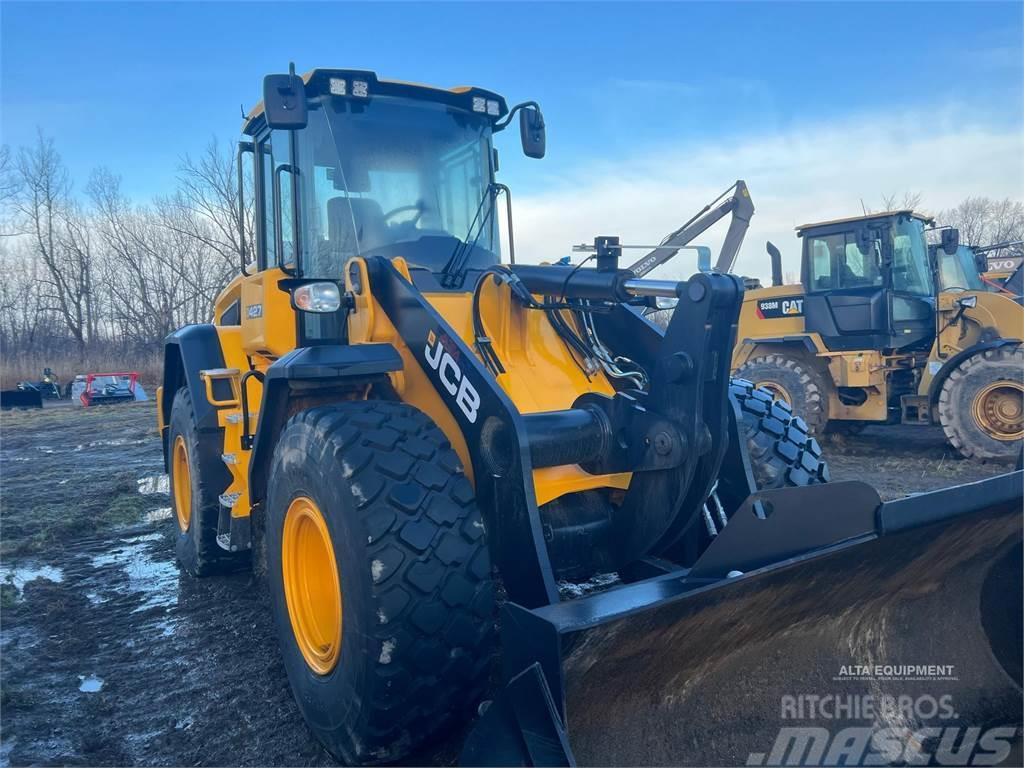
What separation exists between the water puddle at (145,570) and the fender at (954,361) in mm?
8068

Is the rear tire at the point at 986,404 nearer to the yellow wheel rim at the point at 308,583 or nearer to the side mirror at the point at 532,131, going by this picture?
the side mirror at the point at 532,131

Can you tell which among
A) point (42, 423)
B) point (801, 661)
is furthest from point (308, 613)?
point (42, 423)

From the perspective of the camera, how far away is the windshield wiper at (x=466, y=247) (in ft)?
12.3

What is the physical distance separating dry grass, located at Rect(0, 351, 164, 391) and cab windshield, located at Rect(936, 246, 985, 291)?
21696mm

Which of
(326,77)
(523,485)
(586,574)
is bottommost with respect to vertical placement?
(586,574)

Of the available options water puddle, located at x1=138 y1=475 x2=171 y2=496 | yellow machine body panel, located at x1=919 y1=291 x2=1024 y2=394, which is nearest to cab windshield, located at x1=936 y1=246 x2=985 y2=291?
yellow machine body panel, located at x1=919 y1=291 x2=1024 y2=394

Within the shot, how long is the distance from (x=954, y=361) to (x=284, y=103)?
321 inches

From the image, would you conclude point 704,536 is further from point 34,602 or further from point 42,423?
point 42,423

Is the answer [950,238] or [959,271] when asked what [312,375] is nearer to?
[950,238]

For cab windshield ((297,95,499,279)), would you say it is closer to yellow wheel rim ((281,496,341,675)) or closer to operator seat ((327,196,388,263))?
operator seat ((327,196,388,263))

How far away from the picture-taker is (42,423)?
16.2 metres

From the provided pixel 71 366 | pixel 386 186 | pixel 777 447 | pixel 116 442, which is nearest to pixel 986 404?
pixel 777 447

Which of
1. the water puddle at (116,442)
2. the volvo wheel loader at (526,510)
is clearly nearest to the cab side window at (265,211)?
the volvo wheel loader at (526,510)

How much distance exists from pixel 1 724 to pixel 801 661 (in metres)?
3.13
